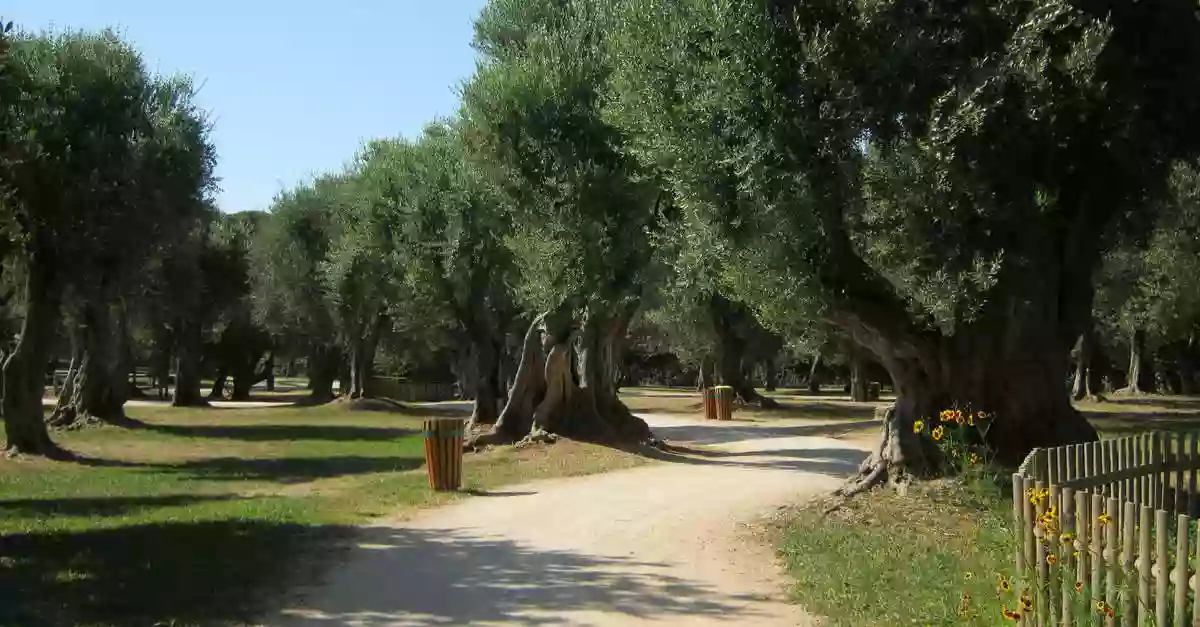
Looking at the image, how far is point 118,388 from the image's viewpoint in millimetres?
31688

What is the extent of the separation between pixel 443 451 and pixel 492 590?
634cm

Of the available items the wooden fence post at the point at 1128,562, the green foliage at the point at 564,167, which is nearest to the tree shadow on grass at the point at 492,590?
the wooden fence post at the point at 1128,562

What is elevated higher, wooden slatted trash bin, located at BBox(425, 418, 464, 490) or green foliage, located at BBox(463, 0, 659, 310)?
green foliage, located at BBox(463, 0, 659, 310)

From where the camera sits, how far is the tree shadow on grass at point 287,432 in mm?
28938

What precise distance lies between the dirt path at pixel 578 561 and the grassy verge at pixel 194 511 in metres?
0.70

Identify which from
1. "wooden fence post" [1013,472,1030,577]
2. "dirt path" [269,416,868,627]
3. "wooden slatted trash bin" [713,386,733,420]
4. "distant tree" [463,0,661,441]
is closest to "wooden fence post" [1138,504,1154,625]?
"wooden fence post" [1013,472,1030,577]

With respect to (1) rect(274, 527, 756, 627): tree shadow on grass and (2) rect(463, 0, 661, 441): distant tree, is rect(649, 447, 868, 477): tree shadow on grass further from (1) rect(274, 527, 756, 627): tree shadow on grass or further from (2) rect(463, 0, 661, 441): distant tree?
(1) rect(274, 527, 756, 627): tree shadow on grass

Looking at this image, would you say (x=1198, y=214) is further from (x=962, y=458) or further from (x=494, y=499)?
(x=494, y=499)

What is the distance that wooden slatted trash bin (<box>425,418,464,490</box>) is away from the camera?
14734 millimetres

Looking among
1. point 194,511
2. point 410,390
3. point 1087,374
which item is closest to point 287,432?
point 194,511

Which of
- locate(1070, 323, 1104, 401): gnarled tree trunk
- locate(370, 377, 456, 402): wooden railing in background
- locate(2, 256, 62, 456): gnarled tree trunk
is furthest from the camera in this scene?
locate(370, 377, 456, 402): wooden railing in background

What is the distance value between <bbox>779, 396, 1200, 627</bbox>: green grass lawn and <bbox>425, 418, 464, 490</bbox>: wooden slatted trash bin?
5052mm

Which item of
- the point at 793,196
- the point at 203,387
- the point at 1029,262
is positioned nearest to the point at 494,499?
the point at 793,196

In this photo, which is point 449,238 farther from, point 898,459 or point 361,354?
point 361,354
